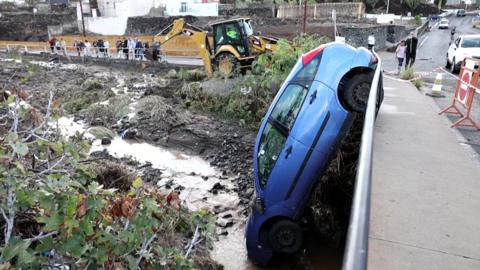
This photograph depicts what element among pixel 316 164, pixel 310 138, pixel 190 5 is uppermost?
pixel 190 5

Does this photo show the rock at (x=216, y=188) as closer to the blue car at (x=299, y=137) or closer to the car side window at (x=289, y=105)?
the blue car at (x=299, y=137)

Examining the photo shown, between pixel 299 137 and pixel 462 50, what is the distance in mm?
14404

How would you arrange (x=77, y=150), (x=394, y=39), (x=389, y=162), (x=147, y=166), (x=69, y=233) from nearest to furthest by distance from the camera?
(x=69, y=233) → (x=77, y=150) → (x=389, y=162) → (x=147, y=166) → (x=394, y=39)

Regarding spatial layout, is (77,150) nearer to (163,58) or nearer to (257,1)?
(163,58)

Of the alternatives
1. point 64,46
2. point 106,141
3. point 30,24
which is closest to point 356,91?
point 106,141

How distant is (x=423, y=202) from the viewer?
403 centimetres

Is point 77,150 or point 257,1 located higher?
point 257,1

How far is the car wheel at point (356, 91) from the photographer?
228 inches

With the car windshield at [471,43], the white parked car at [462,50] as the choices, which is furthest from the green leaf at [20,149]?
the car windshield at [471,43]

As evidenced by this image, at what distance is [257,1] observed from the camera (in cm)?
5381

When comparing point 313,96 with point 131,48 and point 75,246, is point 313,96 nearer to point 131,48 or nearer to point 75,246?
point 75,246

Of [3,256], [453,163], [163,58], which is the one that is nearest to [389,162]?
[453,163]

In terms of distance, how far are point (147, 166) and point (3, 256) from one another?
24.6 feet

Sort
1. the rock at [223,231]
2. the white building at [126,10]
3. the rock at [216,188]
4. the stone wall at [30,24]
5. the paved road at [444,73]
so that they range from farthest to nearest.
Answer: the stone wall at [30,24] → the white building at [126,10] → the rock at [216,188] → the rock at [223,231] → the paved road at [444,73]
